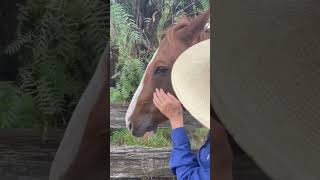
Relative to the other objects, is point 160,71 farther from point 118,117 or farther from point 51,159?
point 51,159

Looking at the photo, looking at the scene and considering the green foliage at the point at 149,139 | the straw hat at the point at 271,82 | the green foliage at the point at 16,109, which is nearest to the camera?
the straw hat at the point at 271,82

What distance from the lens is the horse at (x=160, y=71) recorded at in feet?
6.39

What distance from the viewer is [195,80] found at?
6.44 feet

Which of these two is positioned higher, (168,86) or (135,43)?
(135,43)

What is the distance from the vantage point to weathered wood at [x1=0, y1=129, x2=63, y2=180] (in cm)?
212

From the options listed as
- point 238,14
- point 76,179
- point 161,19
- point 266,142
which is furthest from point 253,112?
point 76,179

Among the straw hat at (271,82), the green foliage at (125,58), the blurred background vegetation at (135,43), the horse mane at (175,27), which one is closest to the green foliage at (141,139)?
the blurred background vegetation at (135,43)

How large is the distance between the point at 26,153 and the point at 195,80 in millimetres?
834

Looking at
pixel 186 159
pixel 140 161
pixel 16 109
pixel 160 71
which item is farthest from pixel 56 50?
pixel 186 159

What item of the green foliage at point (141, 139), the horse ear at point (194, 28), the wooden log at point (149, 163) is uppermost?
the horse ear at point (194, 28)

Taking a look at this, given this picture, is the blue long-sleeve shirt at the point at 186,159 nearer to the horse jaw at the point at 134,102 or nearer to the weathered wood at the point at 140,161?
the weathered wood at the point at 140,161

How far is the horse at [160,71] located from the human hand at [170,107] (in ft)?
0.07

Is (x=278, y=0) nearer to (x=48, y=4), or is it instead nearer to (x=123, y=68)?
(x=123, y=68)

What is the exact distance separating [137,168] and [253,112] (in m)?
0.54
